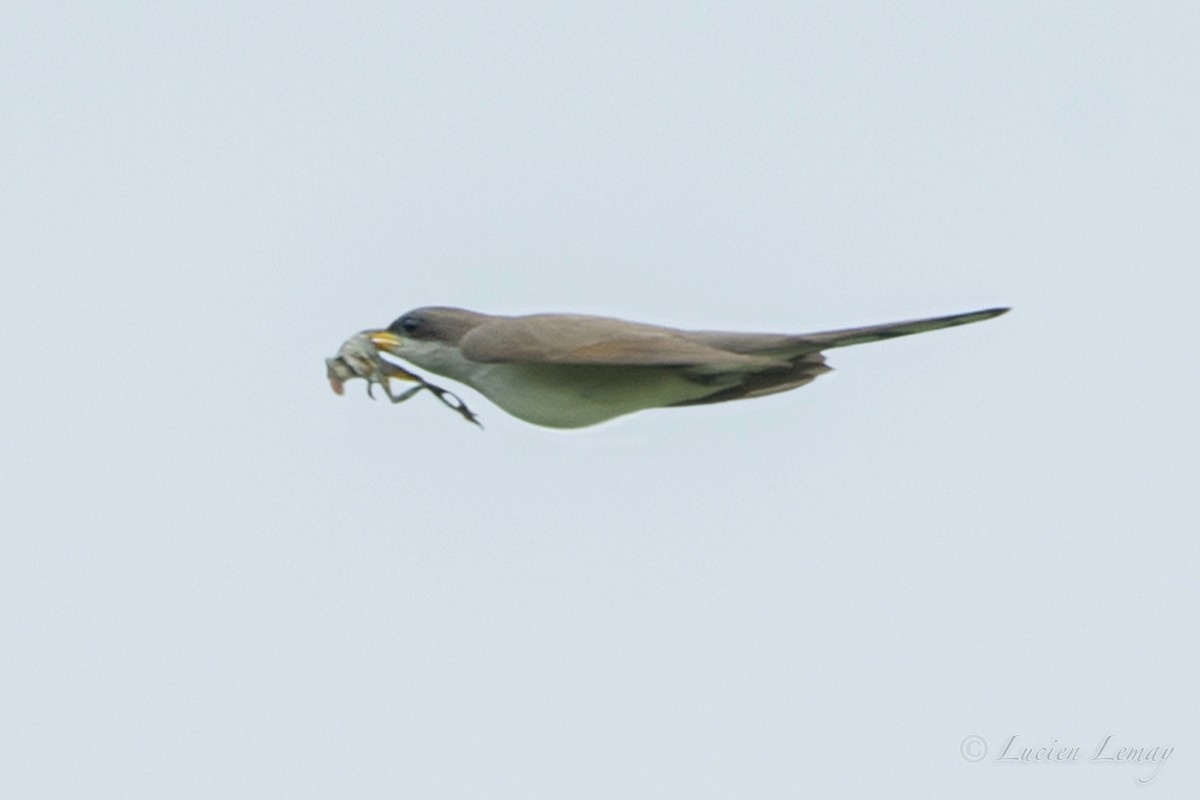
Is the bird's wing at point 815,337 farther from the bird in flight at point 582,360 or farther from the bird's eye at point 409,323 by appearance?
the bird's eye at point 409,323

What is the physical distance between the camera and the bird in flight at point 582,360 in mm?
11398

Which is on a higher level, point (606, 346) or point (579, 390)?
point (606, 346)

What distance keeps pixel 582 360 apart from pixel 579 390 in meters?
0.52

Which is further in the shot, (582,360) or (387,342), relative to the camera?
(387,342)

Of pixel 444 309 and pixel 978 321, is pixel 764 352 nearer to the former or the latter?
pixel 978 321

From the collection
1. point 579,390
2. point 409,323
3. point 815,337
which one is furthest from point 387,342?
point 815,337

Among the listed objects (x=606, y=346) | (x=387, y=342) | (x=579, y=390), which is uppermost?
(x=387, y=342)

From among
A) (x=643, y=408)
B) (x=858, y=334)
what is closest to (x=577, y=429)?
(x=643, y=408)

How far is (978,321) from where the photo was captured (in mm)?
10562

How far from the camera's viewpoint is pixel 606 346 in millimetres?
11438

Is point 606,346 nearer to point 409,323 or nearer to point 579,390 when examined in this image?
point 579,390

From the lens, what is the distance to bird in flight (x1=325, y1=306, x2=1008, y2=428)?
11398 mm

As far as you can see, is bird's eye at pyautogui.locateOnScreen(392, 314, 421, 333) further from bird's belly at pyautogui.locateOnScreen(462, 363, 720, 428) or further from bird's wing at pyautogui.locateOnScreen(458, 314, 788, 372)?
bird's wing at pyautogui.locateOnScreen(458, 314, 788, 372)

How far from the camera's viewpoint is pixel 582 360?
11438mm
